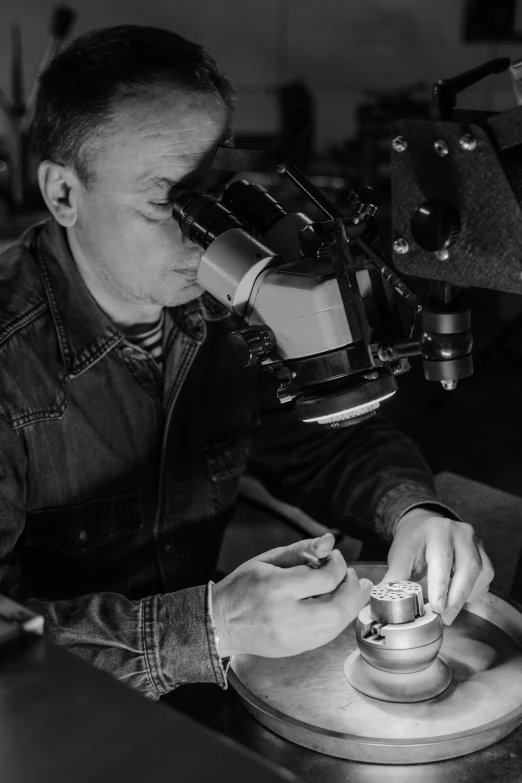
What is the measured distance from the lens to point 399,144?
890 mm

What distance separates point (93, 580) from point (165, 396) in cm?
37

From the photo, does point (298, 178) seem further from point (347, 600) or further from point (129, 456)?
point (129, 456)

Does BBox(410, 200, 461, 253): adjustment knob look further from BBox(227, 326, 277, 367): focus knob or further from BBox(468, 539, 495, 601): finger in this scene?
BBox(468, 539, 495, 601): finger

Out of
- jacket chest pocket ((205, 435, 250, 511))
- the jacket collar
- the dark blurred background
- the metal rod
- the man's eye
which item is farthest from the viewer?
the dark blurred background

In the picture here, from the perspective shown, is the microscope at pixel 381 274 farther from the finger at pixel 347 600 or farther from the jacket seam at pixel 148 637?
the jacket seam at pixel 148 637


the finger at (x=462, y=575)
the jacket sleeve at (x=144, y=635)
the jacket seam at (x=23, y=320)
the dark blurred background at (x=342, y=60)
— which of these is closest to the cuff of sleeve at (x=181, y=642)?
the jacket sleeve at (x=144, y=635)

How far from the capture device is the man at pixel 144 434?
1212mm

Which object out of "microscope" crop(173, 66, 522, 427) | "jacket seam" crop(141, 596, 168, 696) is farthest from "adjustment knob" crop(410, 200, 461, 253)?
"jacket seam" crop(141, 596, 168, 696)

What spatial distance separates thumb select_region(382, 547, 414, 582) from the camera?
1.33 meters

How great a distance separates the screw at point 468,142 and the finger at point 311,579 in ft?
1.82

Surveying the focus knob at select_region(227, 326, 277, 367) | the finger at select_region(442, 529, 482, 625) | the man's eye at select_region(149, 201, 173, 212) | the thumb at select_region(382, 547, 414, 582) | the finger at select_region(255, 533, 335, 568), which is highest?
the man's eye at select_region(149, 201, 173, 212)

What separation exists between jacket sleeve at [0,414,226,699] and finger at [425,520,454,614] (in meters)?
0.31

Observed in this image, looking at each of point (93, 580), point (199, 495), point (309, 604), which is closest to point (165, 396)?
point (199, 495)

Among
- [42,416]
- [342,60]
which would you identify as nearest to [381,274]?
[42,416]
